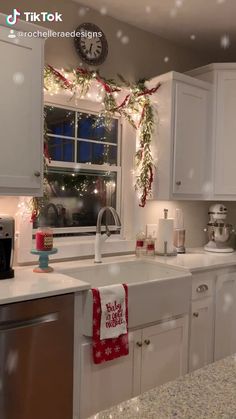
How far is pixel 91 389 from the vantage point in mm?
1878

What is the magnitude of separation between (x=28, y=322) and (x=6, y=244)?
17.2 inches

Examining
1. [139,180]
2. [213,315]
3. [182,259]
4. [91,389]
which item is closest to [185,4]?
[139,180]

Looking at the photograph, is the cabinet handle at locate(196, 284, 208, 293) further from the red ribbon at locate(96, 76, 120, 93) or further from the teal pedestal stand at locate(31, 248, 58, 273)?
the red ribbon at locate(96, 76, 120, 93)

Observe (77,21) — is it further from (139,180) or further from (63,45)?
(139,180)

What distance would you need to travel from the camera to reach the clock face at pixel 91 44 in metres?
2.53

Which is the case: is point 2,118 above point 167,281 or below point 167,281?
above

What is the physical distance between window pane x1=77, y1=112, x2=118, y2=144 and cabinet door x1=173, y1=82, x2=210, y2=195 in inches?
19.3

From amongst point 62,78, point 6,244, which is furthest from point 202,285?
point 62,78

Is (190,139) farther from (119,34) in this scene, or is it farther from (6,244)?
(6,244)

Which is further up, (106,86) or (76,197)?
(106,86)

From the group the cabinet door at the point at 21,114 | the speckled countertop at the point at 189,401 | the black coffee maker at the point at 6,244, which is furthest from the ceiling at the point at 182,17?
the speckled countertop at the point at 189,401

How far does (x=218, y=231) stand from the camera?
3.08 metres

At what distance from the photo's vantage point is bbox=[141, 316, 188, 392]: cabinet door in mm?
2088

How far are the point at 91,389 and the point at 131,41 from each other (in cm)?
240
